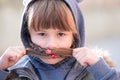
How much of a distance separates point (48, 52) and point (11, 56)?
0.44 ft

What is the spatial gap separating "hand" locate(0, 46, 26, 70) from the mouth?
0.11 feet

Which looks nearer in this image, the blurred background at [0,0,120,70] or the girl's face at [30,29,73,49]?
the girl's face at [30,29,73,49]

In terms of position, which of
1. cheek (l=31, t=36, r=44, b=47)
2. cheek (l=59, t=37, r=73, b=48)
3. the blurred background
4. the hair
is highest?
the hair

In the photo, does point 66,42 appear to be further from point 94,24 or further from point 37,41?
point 94,24

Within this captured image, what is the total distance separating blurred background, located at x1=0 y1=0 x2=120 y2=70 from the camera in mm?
3629

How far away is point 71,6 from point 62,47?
161 millimetres

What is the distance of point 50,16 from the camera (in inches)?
57.8

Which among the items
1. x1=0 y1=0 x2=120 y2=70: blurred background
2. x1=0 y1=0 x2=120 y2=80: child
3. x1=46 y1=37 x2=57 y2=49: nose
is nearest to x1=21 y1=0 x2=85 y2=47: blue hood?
→ x1=0 y1=0 x2=120 y2=80: child

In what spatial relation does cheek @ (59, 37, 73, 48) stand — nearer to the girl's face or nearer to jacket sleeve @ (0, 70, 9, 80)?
the girl's face

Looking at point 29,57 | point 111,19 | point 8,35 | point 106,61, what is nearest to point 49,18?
point 29,57

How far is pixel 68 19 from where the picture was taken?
1.50 m

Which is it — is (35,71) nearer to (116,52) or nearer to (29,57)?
(29,57)

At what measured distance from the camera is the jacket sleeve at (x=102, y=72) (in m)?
1.47

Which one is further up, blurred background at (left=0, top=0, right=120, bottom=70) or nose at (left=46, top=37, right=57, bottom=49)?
nose at (left=46, top=37, right=57, bottom=49)
